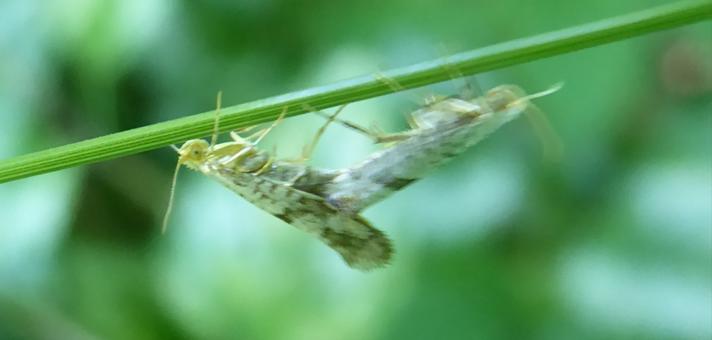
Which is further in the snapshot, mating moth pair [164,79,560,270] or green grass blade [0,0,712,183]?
mating moth pair [164,79,560,270]

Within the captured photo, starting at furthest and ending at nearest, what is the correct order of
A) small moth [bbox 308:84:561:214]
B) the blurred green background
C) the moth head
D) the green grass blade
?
the blurred green background < the moth head < small moth [bbox 308:84:561:214] < the green grass blade

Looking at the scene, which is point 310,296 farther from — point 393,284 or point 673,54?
point 673,54

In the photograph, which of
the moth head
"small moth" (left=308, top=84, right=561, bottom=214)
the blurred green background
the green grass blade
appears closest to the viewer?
the green grass blade

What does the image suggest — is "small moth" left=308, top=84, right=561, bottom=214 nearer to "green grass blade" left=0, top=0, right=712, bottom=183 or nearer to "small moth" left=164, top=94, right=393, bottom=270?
"small moth" left=164, top=94, right=393, bottom=270

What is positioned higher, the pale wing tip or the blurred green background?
the blurred green background

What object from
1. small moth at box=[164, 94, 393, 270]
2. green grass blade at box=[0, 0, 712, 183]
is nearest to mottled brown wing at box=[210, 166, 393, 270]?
small moth at box=[164, 94, 393, 270]

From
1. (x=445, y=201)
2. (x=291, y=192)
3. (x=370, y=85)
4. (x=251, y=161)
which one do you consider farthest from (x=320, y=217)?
(x=445, y=201)

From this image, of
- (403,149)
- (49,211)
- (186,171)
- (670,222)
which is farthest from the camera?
(186,171)

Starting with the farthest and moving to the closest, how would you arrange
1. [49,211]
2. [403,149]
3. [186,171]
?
[186,171]
[49,211]
[403,149]

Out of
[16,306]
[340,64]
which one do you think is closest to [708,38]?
[340,64]
